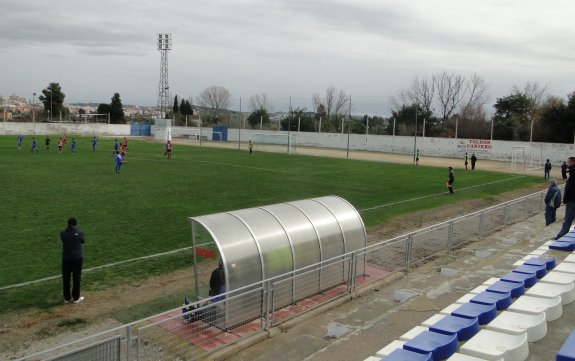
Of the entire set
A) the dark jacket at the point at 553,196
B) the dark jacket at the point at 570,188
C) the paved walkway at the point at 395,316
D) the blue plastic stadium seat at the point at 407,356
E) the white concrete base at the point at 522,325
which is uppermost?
the dark jacket at the point at 570,188

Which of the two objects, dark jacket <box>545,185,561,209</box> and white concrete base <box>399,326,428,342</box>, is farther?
dark jacket <box>545,185,561,209</box>

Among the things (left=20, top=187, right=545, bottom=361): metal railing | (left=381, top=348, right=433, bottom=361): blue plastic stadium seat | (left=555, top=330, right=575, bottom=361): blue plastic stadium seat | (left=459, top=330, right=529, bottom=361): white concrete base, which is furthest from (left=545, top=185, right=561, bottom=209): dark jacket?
(left=381, top=348, right=433, bottom=361): blue plastic stadium seat

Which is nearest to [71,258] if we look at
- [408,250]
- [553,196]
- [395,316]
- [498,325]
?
[395,316]

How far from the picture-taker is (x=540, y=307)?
756 centimetres

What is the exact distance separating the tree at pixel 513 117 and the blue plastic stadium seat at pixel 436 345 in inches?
2604

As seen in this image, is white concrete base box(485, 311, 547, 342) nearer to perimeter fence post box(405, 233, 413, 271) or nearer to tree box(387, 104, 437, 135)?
perimeter fence post box(405, 233, 413, 271)

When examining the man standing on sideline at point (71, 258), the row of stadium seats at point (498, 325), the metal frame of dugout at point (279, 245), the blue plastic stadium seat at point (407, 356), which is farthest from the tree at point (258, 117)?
the blue plastic stadium seat at point (407, 356)

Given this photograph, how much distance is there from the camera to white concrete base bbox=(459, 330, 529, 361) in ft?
19.2

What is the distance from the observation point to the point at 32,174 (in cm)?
3033

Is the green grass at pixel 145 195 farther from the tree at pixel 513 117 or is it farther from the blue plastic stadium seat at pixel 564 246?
the tree at pixel 513 117

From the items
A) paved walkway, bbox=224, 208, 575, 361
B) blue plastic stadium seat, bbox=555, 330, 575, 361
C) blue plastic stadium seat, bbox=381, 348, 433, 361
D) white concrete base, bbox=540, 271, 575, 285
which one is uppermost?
blue plastic stadium seat, bbox=555, 330, 575, 361

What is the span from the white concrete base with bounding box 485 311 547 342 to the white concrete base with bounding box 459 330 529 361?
0.26 m

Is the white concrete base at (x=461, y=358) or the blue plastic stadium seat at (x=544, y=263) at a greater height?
the blue plastic stadium seat at (x=544, y=263)

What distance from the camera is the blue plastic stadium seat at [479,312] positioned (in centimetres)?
727
